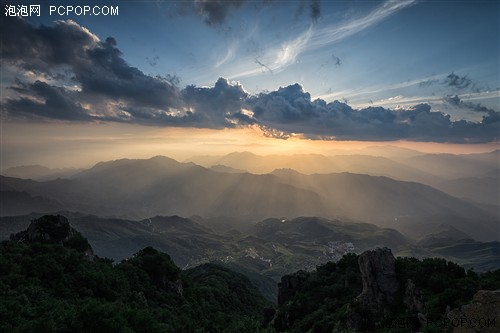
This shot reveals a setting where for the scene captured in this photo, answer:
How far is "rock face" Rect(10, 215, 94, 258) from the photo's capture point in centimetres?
8806

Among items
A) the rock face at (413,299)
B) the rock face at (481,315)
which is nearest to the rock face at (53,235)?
the rock face at (413,299)

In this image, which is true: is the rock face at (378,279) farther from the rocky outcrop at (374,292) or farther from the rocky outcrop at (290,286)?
the rocky outcrop at (290,286)

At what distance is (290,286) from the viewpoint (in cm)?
9106

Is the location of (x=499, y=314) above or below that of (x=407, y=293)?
above

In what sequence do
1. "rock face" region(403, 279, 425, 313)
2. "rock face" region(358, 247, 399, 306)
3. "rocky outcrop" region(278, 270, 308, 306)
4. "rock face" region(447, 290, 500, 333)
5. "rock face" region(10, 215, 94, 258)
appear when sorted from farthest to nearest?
"rocky outcrop" region(278, 270, 308, 306) → "rock face" region(10, 215, 94, 258) → "rock face" region(358, 247, 399, 306) → "rock face" region(403, 279, 425, 313) → "rock face" region(447, 290, 500, 333)

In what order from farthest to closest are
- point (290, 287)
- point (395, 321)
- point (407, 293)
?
point (290, 287) < point (407, 293) < point (395, 321)

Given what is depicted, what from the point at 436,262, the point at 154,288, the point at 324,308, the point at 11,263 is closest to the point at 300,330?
the point at 324,308

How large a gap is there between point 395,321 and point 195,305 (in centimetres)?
6132

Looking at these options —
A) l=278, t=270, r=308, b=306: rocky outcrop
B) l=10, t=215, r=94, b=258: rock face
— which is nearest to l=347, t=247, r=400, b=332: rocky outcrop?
l=278, t=270, r=308, b=306: rocky outcrop

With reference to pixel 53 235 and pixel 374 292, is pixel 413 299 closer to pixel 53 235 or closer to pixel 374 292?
pixel 374 292

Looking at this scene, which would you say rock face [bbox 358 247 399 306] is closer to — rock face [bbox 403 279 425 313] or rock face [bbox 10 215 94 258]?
rock face [bbox 403 279 425 313]

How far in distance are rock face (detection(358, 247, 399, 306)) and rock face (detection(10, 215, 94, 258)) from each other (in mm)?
70613

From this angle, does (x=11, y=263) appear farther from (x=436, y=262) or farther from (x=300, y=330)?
(x=436, y=262)

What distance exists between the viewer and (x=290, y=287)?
9094 cm
